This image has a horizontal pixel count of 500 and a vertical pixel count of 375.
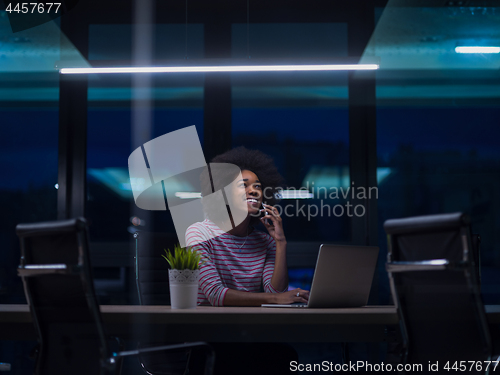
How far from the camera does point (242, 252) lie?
251cm

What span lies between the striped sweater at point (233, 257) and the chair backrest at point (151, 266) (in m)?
0.22

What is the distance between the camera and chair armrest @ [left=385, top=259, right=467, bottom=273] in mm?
1354

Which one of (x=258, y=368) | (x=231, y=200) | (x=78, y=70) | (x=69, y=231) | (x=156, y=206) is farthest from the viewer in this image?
(x=156, y=206)

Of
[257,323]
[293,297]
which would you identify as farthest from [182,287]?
[293,297]

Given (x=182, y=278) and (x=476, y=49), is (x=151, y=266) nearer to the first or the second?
(x=182, y=278)

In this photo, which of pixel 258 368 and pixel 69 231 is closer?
pixel 69 231

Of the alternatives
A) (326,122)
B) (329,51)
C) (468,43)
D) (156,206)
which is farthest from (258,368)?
(468,43)

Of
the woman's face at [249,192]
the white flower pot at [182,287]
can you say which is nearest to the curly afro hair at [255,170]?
the woman's face at [249,192]

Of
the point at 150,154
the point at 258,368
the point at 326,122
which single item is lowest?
the point at 258,368

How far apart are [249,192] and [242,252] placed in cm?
34

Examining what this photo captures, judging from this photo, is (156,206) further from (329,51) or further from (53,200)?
(329,51)

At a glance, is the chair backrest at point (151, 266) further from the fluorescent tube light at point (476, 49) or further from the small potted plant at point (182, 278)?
the fluorescent tube light at point (476, 49)

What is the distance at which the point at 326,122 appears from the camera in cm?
411

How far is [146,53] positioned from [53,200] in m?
1.46
